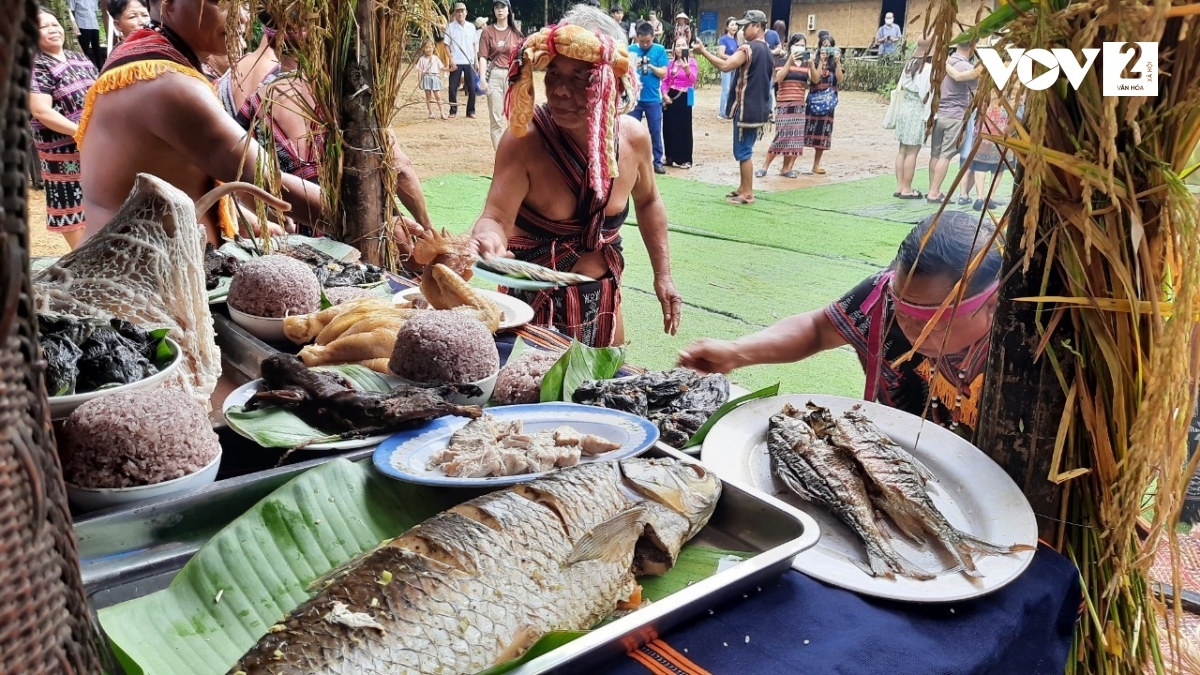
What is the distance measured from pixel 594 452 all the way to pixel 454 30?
47.2 feet

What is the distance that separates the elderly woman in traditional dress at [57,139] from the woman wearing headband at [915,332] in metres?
4.80

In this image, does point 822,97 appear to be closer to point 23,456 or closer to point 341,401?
point 341,401

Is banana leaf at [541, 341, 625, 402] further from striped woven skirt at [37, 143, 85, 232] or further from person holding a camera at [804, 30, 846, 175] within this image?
person holding a camera at [804, 30, 846, 175]

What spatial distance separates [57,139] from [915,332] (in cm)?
570

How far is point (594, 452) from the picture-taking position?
5.07ft

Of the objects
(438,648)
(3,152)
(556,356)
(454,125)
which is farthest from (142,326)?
(454,125)

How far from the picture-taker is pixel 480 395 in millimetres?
1865

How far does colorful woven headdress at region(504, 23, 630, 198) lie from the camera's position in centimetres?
332

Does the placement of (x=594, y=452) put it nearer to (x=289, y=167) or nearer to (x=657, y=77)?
(x=289, y=167)

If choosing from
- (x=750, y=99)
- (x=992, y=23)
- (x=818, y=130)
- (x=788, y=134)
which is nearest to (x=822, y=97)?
(x=788, y=134)

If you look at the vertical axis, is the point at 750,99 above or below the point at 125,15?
below

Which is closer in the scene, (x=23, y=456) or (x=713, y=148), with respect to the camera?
(x=23, y=456)

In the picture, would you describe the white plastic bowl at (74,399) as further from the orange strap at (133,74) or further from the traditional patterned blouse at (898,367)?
the traditional patterned blouse at (898,367)

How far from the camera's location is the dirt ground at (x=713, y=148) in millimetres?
13083
